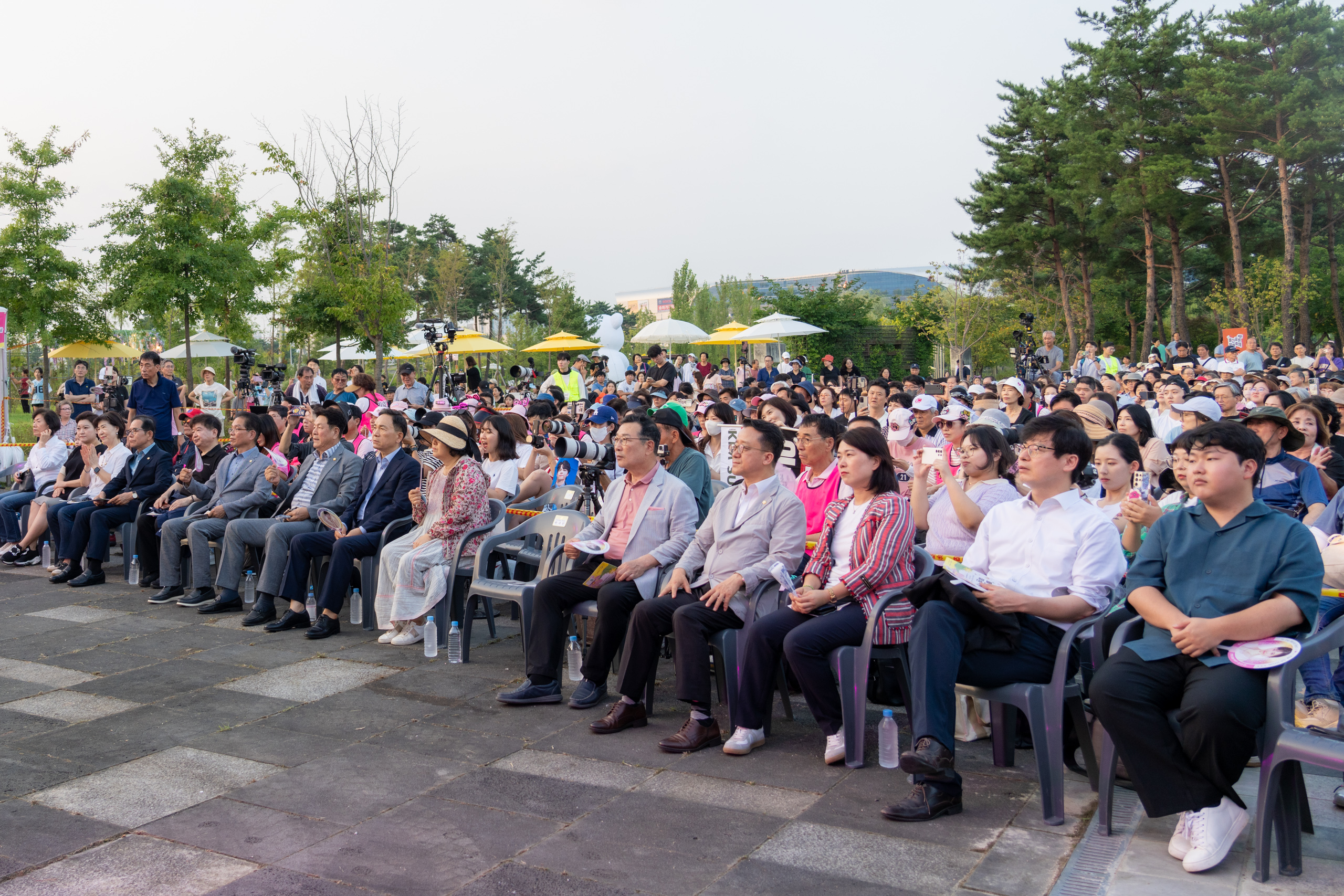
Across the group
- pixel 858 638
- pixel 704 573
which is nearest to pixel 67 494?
pixel 704 573

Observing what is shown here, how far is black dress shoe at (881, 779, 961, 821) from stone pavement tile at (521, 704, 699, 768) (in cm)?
90

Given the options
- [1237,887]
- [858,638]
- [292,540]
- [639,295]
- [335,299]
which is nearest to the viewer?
[1237,887]

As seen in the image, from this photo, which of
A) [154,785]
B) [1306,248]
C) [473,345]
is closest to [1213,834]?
[154,785]

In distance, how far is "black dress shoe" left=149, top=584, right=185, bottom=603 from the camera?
6918mm

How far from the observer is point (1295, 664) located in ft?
9.34

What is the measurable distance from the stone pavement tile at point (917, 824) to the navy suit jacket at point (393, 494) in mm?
3454

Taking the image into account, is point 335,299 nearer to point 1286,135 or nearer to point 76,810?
point 76,810

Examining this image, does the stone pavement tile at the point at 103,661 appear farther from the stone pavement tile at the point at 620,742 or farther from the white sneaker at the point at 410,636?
the stone pavement tile at the point at 620,742

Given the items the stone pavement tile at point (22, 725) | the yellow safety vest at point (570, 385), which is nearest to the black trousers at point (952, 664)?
the stone pavement tile at point (22, 725)

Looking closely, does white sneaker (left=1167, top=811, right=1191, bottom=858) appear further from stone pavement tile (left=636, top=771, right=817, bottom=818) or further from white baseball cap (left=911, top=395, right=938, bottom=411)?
white baseball cap (left=911, top=395, right=938, bottom=411)

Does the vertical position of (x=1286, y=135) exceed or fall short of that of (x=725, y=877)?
it exceeds it

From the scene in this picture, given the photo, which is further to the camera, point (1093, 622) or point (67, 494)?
point (67, 494)

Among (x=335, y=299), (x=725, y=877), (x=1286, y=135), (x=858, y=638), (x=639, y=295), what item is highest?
(x=639, y=295)

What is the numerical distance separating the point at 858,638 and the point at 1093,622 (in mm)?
845
